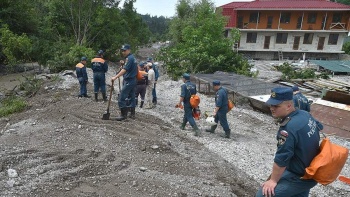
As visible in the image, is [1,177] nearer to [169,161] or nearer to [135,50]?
[169,161]

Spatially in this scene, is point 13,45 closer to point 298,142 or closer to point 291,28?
point 298,142

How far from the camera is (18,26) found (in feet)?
68.6

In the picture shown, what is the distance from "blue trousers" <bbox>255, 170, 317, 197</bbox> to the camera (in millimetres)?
3168

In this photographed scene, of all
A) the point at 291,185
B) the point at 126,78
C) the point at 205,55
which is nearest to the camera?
the point at 291,185

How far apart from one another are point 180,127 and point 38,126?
383 cm

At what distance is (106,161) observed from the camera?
544 cm

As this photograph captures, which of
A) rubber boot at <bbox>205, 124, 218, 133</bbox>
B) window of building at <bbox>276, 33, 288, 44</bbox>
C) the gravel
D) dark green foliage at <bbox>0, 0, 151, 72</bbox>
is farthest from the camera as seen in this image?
window of building at <bbox>276, 33, 288, 44</bbox>

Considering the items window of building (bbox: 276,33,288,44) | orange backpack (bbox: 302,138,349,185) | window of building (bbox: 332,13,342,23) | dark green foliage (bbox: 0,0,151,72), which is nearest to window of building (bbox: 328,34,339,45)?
window of building (bbox: 332,13,342,23)

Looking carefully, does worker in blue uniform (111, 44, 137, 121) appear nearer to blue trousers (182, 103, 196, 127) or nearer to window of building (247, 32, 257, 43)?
blue trousers (182, 103, 196, 127)

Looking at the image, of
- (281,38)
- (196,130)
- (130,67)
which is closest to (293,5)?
(281,38)

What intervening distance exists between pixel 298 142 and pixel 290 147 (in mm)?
107

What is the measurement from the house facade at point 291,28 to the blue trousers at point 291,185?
3147 cm

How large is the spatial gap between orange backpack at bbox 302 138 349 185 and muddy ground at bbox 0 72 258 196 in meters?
2.07

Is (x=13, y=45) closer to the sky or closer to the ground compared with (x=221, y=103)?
closer to the sky
